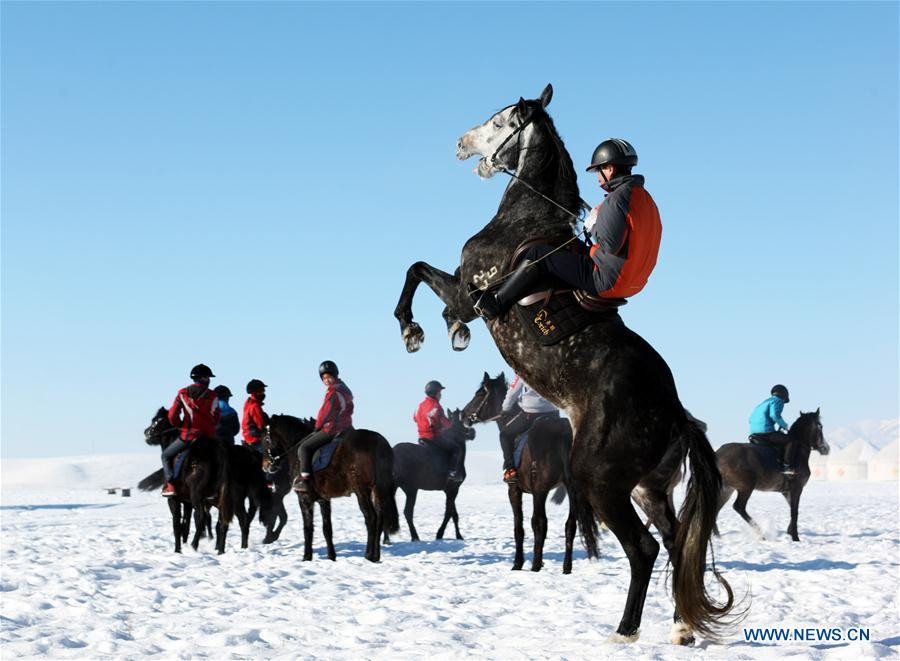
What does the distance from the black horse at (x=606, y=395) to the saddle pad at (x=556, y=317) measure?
0.04 meters

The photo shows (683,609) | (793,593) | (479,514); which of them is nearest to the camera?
(683,609)

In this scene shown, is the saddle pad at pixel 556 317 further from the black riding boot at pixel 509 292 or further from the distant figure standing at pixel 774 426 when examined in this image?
the distant figure standing at pixel 774 426

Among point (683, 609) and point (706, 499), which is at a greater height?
point (706, 499)

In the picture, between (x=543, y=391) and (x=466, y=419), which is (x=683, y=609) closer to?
(x=543, y=391)

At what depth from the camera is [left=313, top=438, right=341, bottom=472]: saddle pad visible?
45.8 ft

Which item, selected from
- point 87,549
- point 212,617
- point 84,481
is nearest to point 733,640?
point 212,617

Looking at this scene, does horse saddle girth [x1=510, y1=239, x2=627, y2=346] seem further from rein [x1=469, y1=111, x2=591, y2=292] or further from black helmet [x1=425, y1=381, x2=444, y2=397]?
black helmet [x1=425, y1=381, x2=444, y2=397]

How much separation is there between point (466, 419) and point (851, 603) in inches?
320

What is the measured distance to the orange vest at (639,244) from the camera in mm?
6160

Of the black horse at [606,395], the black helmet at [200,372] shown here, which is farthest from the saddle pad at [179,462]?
the black horse at [606,395]

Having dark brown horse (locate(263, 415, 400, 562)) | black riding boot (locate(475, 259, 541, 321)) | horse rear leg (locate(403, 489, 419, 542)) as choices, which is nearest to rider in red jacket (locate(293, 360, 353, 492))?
dark brown horse (locate(263, 415, 400, 562))

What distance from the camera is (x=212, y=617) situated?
8.07 metres

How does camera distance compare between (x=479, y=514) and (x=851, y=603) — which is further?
(x=479, y=514)

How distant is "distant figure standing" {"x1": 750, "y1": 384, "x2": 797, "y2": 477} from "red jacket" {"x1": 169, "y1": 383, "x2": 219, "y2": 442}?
1021 cm
